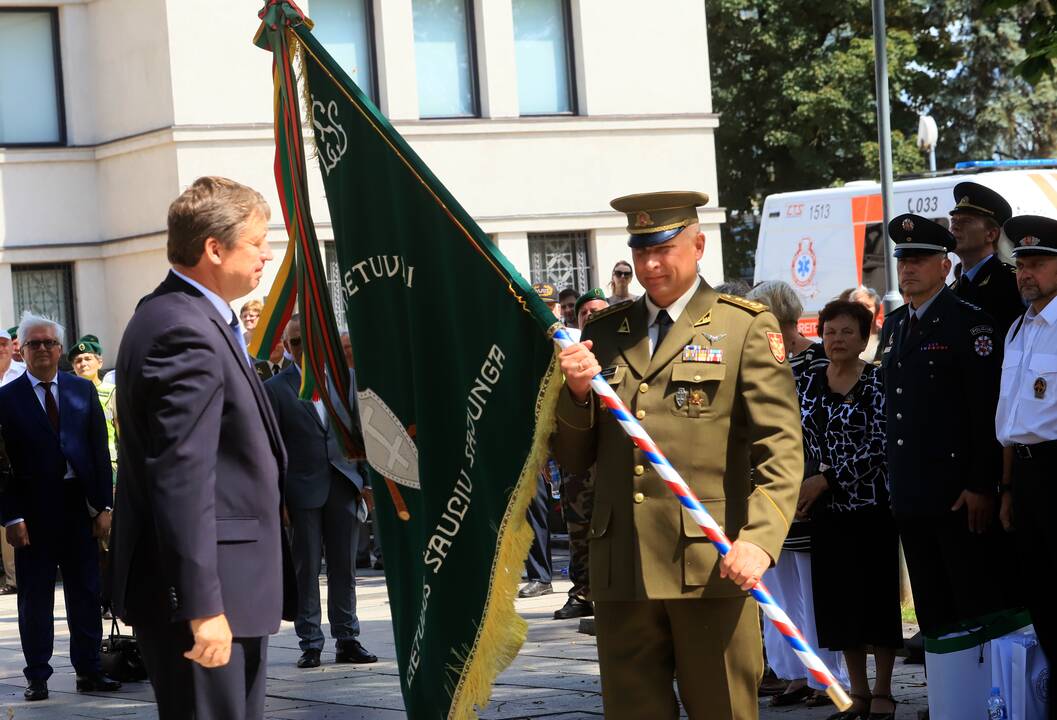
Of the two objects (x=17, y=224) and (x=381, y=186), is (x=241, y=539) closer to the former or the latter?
(x=381, y=186)

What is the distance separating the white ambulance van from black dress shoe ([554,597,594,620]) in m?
8.23

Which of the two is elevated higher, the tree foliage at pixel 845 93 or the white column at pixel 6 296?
the tree foliage at pixel 845 93

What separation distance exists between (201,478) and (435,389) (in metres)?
1.51

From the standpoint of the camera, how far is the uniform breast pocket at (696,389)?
5.59m

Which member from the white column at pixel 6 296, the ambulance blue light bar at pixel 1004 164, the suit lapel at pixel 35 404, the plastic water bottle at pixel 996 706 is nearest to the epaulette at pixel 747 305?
the plastic water bottle at pixel 996 706

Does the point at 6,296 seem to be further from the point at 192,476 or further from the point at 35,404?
the point at 192,476

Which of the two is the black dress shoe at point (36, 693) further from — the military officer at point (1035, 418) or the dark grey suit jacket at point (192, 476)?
the military officer at point (1035, 418)

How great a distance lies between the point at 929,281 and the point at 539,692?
3019 mm

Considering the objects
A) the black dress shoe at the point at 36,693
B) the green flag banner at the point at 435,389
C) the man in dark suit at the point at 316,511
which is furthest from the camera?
the man in dark suit at the point at 316,511

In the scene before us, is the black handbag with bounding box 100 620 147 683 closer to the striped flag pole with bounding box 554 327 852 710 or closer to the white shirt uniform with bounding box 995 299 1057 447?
the white shirt uniform with bounding box 995 299 1057 447

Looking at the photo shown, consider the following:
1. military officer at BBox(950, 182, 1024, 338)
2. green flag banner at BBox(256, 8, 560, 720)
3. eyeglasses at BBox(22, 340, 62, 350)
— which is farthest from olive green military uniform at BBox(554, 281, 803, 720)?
eyeglasses at BBox(22, 340, 62, 350)

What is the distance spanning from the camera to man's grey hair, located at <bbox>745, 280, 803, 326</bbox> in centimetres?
883

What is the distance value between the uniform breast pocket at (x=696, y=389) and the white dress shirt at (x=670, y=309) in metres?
0.19

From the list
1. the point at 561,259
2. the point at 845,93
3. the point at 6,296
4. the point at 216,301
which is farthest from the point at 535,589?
the point at 845,93
